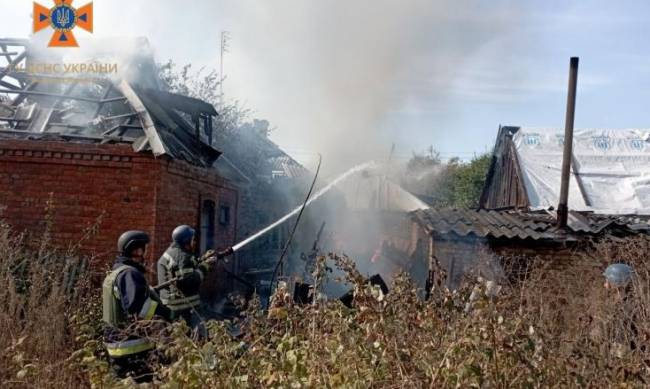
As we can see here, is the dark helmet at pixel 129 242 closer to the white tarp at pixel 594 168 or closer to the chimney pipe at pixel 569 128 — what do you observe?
the chimney pipe at pixel 569 128

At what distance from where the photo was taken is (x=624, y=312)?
13.7 ft

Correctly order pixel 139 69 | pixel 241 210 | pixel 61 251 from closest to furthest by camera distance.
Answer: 1. pixel 61 251
2. pixel 139 69
3. pixel 241 210

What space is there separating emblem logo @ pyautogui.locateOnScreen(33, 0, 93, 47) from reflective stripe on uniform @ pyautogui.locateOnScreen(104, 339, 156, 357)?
9.53 m

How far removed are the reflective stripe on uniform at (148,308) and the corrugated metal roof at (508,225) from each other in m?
5.72

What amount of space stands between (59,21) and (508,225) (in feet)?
33.9

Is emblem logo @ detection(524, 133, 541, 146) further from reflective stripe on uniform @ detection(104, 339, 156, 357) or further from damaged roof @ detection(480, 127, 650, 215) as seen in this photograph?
reflective stripe on uniform @ detection(104, 339, 156, 357)

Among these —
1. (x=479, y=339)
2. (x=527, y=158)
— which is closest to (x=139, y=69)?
(x=527, y=158)

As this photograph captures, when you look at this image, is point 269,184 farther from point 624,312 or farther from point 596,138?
point 624,312

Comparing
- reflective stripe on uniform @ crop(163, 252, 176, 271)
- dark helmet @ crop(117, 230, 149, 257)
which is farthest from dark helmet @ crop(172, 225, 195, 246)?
dark helmet @ crop(117, 230, 149, 257)

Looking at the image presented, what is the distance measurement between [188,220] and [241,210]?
6.99 meters

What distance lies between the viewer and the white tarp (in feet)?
44.4

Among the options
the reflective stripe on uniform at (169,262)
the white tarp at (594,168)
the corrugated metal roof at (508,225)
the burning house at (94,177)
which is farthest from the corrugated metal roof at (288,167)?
the reflective stripe on uniform at (169,262)

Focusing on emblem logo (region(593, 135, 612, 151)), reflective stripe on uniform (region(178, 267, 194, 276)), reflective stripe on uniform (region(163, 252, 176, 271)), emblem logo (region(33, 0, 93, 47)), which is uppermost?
emblem logo (region(33, 0, 93, 47))

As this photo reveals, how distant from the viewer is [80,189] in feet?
27.6
